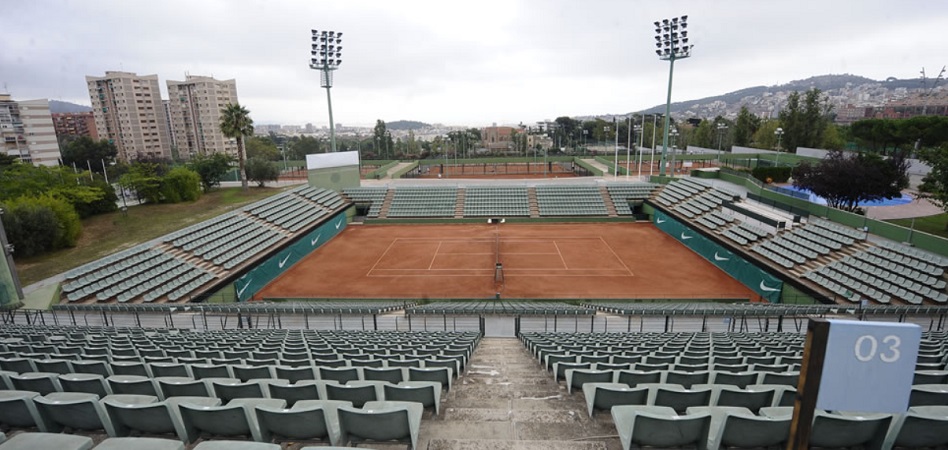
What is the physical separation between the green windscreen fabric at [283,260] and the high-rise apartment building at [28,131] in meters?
71.2

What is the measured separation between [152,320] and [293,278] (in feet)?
34.5

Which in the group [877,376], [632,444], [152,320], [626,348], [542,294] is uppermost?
[877,376]

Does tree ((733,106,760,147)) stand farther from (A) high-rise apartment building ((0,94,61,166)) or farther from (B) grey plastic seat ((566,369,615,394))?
(A) high-rise apartment building ((0,94,61,166))

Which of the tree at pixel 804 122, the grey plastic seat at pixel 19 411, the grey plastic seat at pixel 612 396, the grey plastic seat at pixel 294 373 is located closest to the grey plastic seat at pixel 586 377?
the grey plastic seat at pixel 612 396

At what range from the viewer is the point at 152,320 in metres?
18.4

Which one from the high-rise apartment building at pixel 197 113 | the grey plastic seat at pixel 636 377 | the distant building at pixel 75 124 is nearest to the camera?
the grey plastic seat at pixel 636 377

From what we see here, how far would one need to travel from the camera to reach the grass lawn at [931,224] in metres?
26.9

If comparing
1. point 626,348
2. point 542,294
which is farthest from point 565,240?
point 626,348

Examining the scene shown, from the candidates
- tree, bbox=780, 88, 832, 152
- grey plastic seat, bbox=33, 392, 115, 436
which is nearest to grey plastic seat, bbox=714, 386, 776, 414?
grey plastic seat, bbox=33, 392, 115, 436

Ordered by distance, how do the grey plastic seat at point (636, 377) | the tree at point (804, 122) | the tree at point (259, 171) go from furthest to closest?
the tree at point (804, 122), the tree at point (259, 171), the grey plastic seat at point (636, 377)

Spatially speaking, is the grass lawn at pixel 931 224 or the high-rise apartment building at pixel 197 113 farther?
the high-rise apartment building at pixel 197 113

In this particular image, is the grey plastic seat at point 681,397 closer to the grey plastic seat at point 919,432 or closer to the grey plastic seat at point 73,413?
the grey plastic seat at point 919,432

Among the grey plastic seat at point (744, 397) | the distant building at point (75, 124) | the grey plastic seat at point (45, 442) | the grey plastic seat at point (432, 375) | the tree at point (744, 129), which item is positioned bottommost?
the grey plastic seat at point (432, 375)

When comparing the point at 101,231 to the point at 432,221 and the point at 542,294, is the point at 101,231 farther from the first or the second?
A: the point at 542,294
